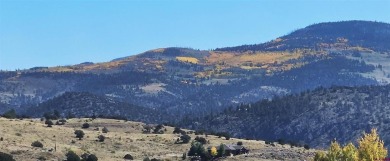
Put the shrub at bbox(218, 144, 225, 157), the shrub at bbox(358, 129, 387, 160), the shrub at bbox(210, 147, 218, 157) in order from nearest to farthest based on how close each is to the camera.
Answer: the shrub at bbox(358, 129, 387, 160) → the shrub at bbox(210, 147, 218, 157) → the shrub at bbox(218, 144, 225, 157)

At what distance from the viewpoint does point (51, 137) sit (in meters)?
123

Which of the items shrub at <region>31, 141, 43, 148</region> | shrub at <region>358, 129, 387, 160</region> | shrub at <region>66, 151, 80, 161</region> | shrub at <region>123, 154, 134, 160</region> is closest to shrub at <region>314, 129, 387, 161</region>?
shrub at <region>358, 129, 387, 160</region>

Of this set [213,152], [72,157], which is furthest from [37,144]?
[213,152]

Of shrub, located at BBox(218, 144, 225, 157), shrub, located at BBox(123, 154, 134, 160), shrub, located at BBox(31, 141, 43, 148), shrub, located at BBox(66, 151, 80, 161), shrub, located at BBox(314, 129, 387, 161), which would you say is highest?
shrub, located at BBox(314, 129, 387, 161)

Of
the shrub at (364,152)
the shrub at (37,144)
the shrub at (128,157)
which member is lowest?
the shrub at (128,157)

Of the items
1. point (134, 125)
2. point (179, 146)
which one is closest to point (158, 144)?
point (179, 146)

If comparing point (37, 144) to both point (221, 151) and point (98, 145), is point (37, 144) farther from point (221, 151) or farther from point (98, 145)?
point (221, 151)

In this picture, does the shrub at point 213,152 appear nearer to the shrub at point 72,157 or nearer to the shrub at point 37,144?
the shrub at point 72,157

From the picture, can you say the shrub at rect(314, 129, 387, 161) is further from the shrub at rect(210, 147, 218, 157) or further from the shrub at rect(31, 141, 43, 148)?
the shrub at rect(31, 141, 43, 148)

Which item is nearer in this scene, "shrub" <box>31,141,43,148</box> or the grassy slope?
the grassy slope

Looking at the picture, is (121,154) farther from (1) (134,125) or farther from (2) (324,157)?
(1) (134,125)

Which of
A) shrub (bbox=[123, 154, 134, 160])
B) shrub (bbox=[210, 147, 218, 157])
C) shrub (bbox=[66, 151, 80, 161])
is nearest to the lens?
shrub (bbox=[66, 151, 80, 161])

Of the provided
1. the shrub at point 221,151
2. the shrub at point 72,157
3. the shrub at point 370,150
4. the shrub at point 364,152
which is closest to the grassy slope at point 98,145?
the shrub at point 72,157

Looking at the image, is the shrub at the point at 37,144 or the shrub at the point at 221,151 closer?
the shrub at the point at 37,144
